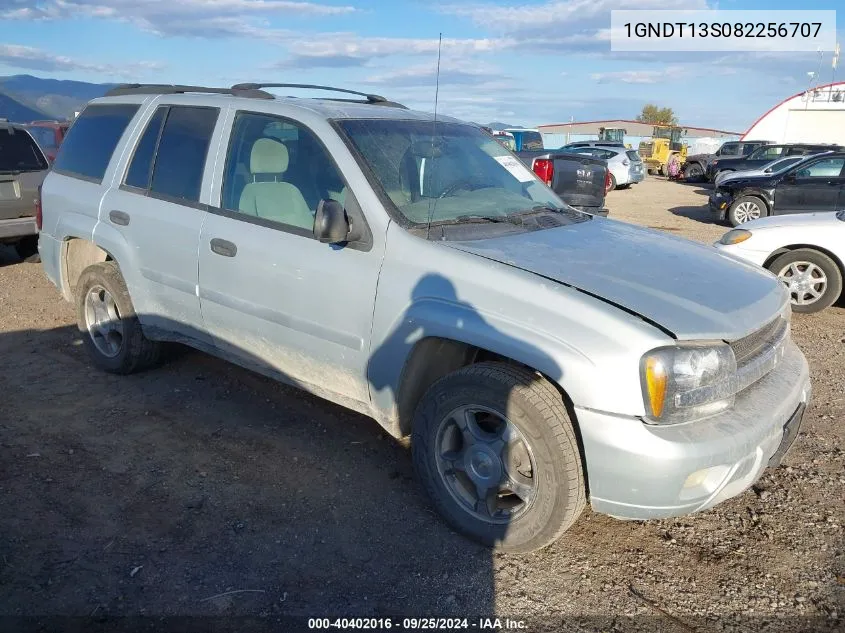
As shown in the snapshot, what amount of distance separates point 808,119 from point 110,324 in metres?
49.1

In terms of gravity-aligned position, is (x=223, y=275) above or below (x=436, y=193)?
below

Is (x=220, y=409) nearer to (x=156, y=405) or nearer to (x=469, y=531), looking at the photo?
(x=156, y=405)

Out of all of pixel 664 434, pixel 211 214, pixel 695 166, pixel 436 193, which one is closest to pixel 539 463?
pixel 664 434

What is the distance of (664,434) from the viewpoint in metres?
2.61

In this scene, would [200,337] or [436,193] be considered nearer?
[436,193]

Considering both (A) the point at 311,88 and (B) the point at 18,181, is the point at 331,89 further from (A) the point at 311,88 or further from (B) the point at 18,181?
(B) the point at 18,181

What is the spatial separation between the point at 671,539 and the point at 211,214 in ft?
9.71

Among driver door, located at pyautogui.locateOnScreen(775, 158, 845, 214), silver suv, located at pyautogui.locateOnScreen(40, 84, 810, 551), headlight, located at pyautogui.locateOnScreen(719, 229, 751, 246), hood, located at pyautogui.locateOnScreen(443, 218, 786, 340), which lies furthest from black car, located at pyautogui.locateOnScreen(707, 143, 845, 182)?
silver suv, located at pyautogui.locateOnScreen(40, 84, 810, 551)

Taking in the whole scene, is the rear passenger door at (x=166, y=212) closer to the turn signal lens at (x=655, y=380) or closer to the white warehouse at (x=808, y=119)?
the turn signal lens at (x=655, y=380)

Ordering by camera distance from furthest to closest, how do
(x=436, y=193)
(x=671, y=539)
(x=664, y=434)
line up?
(x=436, y=193) → (x=671, y=539) → (x=664, y=434)

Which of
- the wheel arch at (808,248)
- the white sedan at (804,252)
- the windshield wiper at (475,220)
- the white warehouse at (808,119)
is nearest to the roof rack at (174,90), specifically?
the windshield wiper at (475,220)

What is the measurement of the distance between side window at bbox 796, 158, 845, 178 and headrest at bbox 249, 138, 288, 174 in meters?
12.4

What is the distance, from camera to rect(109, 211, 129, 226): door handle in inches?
175

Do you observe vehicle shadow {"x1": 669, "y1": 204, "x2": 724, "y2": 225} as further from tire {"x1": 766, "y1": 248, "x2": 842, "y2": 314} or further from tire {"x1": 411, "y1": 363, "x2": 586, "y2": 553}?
tire {"x1": 411, "y1": 363, "x2": 586, "y2": 553}
